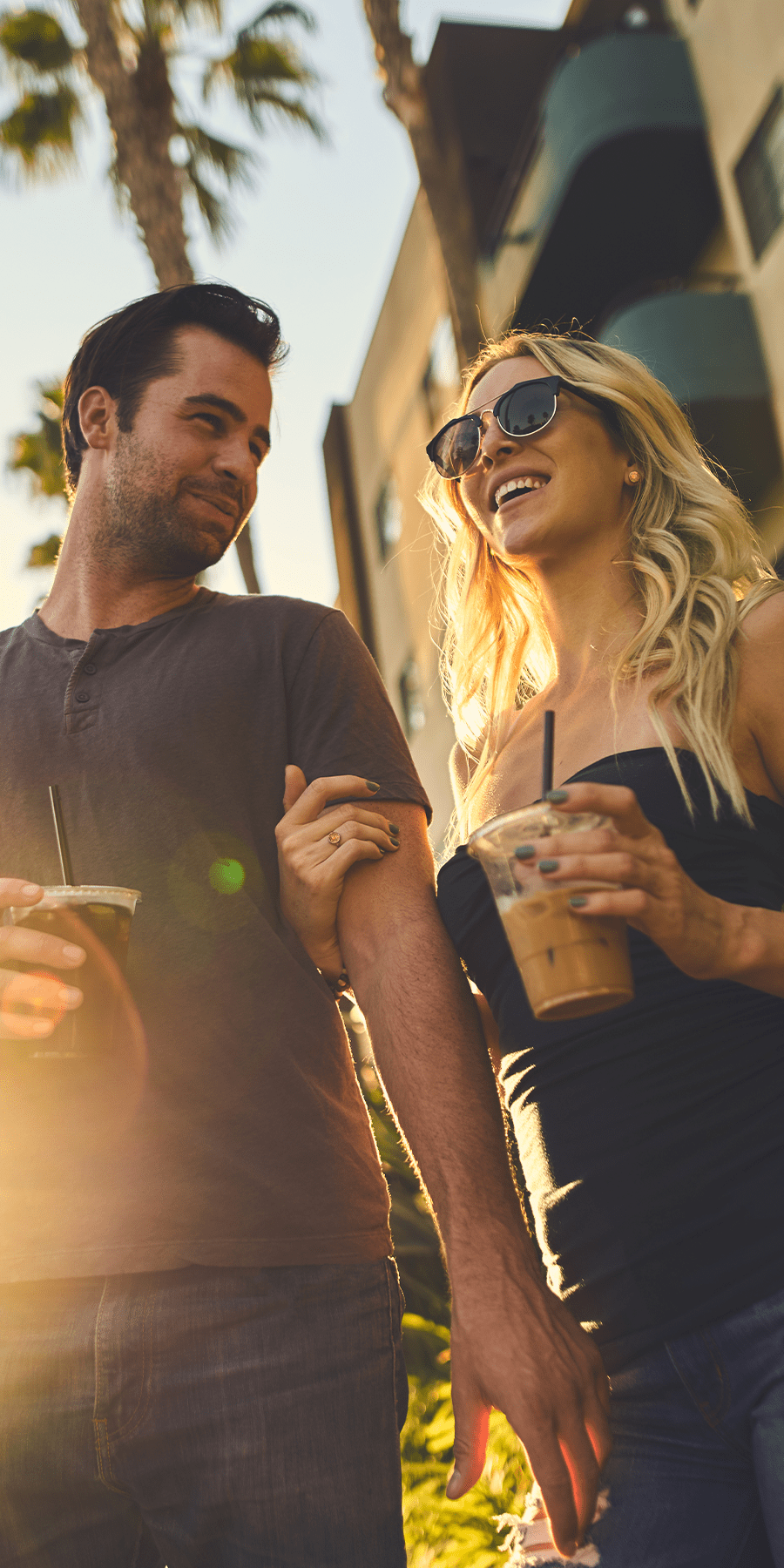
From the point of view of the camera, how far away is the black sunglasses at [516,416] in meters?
3.10

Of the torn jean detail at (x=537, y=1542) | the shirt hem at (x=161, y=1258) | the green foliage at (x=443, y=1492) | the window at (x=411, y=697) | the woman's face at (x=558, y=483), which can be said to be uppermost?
the window at (x=411, y=697)

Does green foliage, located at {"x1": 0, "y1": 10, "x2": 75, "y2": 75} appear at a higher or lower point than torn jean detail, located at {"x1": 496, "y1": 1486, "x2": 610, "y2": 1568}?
higher

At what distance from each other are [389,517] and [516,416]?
19154 millimetres

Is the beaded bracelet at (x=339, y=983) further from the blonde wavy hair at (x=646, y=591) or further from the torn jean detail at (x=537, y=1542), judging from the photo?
the torn jean detail at (x=537, y=1542)

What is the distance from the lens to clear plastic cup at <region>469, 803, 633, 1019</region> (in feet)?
5.87

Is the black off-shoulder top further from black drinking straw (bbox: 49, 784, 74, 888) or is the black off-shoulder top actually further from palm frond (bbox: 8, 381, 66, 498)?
palm frond (bbox: 8, 381, 66, 498)

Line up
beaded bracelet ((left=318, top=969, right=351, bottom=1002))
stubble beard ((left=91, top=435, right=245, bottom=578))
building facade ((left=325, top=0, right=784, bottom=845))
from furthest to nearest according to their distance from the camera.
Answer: building facade ((left=325, top=0, right=784, bottom=845)), stubble beard ((left=91, top=435, right=245, bottom=578)), beaded bracelet ((left=318, top=969, right=351, bottom=1002))

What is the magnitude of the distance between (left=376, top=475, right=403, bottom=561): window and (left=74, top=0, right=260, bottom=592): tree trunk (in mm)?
9298

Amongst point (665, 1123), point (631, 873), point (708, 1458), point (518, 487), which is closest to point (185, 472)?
point (518, 487)

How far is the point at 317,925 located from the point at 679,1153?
0.89 meters

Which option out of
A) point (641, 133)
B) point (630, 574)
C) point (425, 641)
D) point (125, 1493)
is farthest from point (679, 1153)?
point (425, 641)

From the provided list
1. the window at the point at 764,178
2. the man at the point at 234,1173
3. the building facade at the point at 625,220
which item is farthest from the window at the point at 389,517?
the man at the point at 234,1173

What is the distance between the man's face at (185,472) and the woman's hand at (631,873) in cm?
174

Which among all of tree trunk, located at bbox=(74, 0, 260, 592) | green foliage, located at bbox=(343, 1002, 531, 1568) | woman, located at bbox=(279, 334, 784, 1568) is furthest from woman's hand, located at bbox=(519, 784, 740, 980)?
tree trunk, located at bbox=(74, 0, 260, 592)
